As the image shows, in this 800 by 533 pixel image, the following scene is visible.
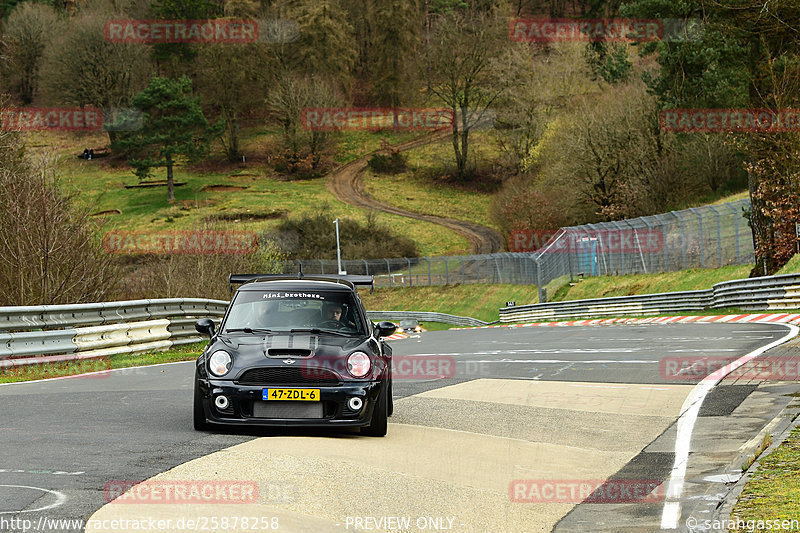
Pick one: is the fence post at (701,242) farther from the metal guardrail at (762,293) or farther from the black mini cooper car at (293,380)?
the black mini cooper car at (293,380)

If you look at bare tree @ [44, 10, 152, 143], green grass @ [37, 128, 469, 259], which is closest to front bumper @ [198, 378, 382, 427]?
green grass @ [37, 128, 469, 259]

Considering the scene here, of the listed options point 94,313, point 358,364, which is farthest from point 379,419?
point 94,313

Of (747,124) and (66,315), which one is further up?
(747,124)

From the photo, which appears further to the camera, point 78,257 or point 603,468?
point 78,257

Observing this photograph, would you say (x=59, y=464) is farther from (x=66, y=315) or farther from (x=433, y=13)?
(x=433, y=13)

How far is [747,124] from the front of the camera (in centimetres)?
3781

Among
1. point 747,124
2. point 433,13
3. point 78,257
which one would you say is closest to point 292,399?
point 78,257

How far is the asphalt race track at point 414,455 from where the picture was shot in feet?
21.9

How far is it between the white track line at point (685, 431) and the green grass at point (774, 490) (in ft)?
1.51

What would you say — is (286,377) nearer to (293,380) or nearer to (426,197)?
(293,380)

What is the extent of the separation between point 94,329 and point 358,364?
10.7 meters

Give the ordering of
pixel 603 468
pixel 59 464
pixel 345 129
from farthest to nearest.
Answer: pixel 345 129, pixel 603 468, pixel 59 464

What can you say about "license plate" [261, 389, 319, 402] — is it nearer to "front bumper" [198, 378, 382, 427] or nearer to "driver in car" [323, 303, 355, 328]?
"front bumper" [198, 378, 382, 427]

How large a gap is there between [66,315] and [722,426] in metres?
12.3
